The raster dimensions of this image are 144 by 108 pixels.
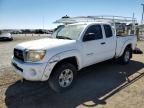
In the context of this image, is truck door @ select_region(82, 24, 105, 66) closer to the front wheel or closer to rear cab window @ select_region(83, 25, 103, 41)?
rear cab window @ select_region(83, 25, 103, 41)

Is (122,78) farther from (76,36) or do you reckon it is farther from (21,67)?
(21,67)

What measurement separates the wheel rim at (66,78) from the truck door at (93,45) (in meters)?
0.72

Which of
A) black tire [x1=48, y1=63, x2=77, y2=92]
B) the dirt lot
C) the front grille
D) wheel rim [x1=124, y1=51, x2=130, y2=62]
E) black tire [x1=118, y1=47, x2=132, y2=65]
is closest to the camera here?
the dirt lot

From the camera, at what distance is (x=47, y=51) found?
532cm

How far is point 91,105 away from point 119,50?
155 inches

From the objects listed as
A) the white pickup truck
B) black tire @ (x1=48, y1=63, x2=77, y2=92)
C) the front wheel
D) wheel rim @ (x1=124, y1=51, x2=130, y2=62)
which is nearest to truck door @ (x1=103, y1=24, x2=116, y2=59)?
the white pickup truck

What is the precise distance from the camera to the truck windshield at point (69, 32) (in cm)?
646

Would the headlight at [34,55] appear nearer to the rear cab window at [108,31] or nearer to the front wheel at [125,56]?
the rear cab window at [108,31]

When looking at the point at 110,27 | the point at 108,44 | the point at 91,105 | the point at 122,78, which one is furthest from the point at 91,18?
the point at 91,105

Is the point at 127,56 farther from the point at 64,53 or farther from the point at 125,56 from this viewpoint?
the point at 64,53

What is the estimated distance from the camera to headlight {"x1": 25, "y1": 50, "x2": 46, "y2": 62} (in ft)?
17.4

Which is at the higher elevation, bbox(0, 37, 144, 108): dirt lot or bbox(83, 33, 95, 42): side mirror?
bbox(83, 33, 95, 42): side mirror

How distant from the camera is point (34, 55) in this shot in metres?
5.36

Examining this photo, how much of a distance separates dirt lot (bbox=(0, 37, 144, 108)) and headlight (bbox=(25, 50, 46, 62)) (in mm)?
945
